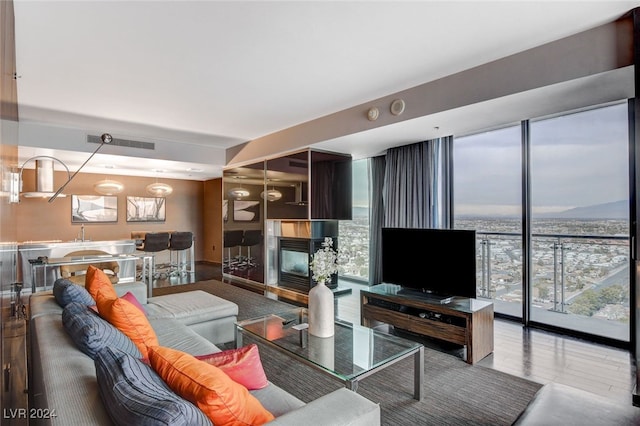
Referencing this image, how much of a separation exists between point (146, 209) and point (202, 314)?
6.64 meters

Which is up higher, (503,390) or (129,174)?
(129,174)

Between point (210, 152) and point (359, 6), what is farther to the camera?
point (210, 152)

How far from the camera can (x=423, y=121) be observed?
11.8ft

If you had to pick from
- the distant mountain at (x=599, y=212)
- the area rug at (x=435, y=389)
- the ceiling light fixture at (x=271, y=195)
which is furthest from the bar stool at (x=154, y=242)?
the distant mountain at (x=599, y=212)

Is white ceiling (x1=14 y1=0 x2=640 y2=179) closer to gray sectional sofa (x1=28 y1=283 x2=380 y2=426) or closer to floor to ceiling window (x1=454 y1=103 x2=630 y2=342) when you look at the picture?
floor to ceiling window (x1=454 y1=103 x2=630 y2=342)

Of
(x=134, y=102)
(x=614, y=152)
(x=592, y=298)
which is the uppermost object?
(x=134, y=102)

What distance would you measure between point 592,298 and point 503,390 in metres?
1.87

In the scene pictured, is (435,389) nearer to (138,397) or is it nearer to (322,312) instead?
(322,312)

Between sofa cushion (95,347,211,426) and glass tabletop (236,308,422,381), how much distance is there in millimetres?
1149

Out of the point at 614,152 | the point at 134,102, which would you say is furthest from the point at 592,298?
the point at 134,102

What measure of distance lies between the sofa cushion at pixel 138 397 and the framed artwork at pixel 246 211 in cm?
497

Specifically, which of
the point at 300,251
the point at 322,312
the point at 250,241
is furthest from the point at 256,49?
the point at 250,241

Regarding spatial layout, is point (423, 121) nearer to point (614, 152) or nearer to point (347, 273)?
point (614, 152)

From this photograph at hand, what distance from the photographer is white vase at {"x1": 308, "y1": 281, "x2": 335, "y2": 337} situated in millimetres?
2551
